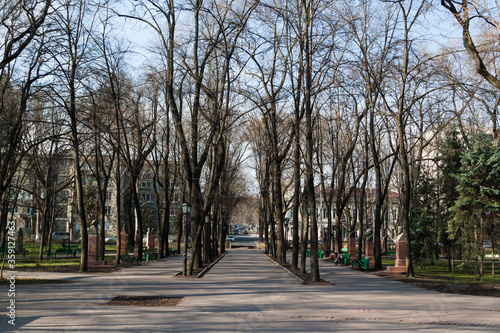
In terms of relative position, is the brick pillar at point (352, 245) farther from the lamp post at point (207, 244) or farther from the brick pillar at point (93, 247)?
the brick pillar at point (93, 247)

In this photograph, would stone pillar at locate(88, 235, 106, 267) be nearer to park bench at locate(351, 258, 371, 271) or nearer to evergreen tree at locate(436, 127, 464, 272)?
park bench at locate(351, 258, 371, 271)

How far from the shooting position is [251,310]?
1146 cm

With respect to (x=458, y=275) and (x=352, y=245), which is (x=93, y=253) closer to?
(x=458, y=275)

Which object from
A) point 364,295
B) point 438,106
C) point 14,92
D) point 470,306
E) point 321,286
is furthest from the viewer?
point 438,106

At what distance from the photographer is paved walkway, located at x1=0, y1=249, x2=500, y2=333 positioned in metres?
9.48

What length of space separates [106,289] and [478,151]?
18.6 meters

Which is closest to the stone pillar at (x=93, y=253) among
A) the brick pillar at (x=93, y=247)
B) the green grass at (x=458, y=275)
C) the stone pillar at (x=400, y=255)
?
the brick pillar at (x=93, y=247)

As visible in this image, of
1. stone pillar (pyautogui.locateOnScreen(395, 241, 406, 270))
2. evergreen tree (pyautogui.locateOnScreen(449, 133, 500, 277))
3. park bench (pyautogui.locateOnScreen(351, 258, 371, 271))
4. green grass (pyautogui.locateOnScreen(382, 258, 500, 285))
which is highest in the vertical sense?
evergreen tree (pyautogui.locateOnScreen(449, 133, 500, 277))

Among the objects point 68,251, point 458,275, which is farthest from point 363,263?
point 68,251

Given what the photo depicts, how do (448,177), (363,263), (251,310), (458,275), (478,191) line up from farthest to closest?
(448,177), (363,263), (458,275), (478,191), (251,310)

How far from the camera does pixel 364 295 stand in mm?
14930

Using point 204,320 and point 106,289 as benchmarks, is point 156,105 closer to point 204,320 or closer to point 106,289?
point 106,289

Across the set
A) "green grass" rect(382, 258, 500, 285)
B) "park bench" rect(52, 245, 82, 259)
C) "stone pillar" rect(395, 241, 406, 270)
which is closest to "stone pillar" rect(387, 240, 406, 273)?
"stone pillar" rect(395, 241, 406, 270)

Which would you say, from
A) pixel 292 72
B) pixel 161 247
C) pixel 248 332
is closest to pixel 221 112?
pixel 292 72
